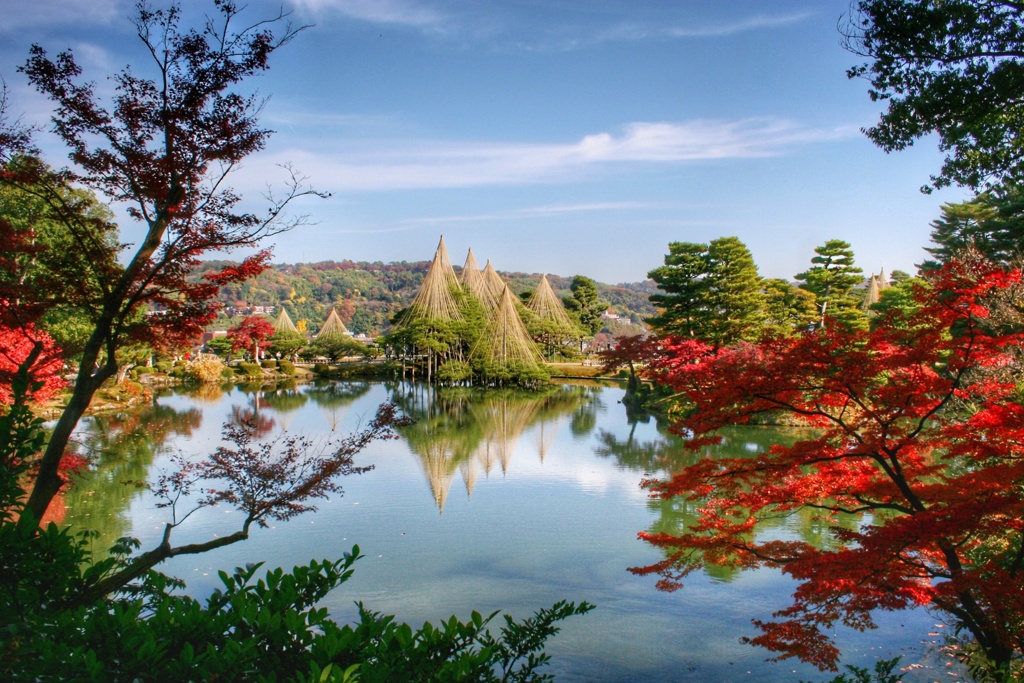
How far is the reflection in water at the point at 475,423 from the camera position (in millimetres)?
10500

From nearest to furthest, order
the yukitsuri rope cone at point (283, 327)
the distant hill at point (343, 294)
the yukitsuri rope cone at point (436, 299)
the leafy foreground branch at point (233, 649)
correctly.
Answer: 1. the leafy foreground branch at point (233, 649)
2. the yukitsuri rope cone at point (436, 299)
3. the yukitsuri rope cone at point (283, 327)
4. the distant hill at point (343, 294)

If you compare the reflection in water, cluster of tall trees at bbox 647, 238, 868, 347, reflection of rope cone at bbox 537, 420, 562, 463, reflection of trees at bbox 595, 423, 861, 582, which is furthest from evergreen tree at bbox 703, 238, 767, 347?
reflection of rope cone at bbox 537, 420, 562, 463

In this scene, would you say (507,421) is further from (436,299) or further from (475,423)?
(436,299)

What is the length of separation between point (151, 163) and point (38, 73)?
0.76m

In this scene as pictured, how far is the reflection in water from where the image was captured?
34.4ft

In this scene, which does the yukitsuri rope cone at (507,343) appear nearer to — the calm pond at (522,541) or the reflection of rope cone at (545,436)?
the reflection of rope cone at (545,436)

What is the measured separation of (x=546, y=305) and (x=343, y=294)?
3440 centimetres

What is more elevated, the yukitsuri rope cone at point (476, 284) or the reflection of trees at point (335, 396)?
the yukitsuri rope cone at point (476, 284)

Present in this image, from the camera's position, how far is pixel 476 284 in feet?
94.3

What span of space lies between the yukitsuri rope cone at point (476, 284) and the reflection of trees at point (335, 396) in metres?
6.21

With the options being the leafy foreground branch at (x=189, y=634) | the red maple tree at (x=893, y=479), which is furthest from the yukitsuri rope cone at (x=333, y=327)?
the leafy foreground branch at (x=189, y=634)

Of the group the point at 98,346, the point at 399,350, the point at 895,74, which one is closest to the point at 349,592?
the point at 98,346

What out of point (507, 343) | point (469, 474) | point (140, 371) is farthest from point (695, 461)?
point (140, 371)

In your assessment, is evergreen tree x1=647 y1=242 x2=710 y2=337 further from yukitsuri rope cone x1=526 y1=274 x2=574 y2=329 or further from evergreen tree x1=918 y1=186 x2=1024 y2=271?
yukitsuri rope cone x1=526 y1=274 x2=574 y2=329
